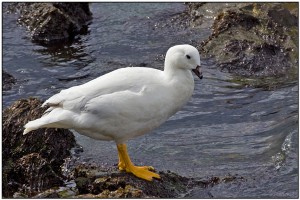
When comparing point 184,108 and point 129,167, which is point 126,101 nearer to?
point 129,167

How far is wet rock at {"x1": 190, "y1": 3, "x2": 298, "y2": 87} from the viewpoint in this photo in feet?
36.4

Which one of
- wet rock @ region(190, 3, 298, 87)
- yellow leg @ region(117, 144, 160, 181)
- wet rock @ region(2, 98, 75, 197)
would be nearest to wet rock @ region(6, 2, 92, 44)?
wet rock @ region(190, 3, 298, 87)

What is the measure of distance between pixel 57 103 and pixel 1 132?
1388 mm

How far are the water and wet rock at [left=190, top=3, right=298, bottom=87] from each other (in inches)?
12.8

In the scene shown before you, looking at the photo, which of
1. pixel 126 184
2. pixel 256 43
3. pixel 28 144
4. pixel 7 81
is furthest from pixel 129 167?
pixel 256 43

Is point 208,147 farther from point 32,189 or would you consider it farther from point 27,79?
point 27,79

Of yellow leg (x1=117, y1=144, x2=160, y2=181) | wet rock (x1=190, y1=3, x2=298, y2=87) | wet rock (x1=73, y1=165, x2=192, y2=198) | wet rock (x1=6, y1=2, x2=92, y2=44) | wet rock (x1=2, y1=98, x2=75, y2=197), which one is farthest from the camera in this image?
wet rock (x1=6, y1=2, x2=92, y2=44)

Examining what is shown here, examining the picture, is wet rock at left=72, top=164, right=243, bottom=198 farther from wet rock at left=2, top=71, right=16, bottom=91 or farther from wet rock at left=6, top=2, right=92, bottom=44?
wet rock at left=6, top=2, right=92, bottom=44

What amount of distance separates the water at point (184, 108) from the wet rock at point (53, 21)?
0.22m

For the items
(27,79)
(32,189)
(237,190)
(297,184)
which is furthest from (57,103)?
(27,79)

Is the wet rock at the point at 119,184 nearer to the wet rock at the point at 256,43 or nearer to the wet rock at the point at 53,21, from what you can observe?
the wet rock at the point at 256,43

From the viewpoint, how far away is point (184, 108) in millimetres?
9781

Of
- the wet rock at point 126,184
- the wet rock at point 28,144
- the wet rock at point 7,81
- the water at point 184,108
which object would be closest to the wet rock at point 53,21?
the water at point 184,108

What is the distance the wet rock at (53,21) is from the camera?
12.7 metres
